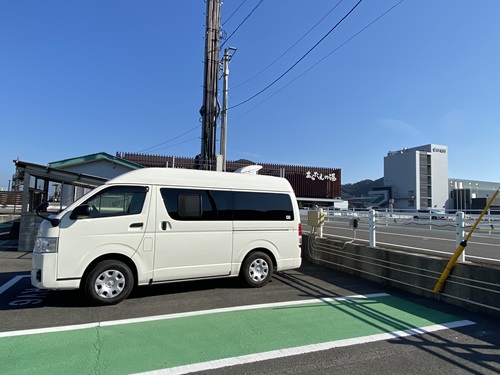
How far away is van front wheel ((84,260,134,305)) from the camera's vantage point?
5647mm

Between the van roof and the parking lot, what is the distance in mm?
2133

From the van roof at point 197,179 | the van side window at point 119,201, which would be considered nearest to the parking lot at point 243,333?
the van side window at point 119,201

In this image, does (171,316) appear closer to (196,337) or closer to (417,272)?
(196,337)

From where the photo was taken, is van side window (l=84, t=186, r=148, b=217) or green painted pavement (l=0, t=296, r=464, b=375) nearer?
green painted pavement (l=0, t=296, r=464, b=375)

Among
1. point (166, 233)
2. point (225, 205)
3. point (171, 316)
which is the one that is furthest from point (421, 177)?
point (171, 316)

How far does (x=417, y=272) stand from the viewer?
22.3 feet

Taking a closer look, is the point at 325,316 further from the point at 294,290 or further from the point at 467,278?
the point at 467,278

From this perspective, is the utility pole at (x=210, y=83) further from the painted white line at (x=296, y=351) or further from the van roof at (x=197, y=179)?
the painted white line at (x=296, y=351)

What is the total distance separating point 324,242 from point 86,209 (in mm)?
6550

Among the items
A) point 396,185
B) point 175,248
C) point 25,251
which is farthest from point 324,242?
point 396,185

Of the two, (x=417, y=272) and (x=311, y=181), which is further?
(x=311, y=181)

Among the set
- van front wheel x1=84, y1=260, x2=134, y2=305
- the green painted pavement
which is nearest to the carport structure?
van front wheel x1=84, y1=260, x2=134, y2=305

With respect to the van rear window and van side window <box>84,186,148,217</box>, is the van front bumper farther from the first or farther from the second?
the van rear window

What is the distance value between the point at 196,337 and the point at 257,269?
115 inches
